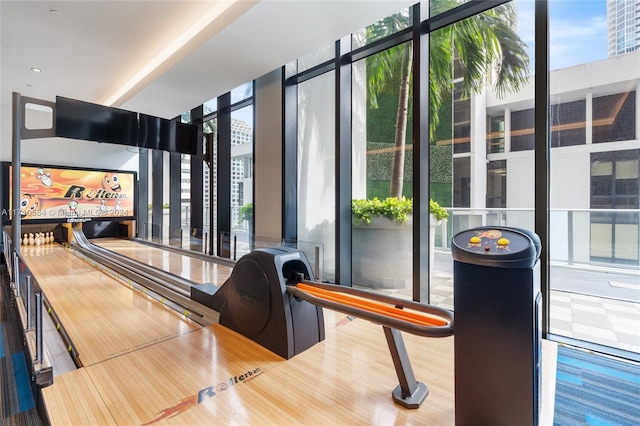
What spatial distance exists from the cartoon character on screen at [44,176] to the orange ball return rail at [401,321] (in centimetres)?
711

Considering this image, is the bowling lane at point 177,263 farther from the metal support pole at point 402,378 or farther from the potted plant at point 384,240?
the metal support pole at point 402,378

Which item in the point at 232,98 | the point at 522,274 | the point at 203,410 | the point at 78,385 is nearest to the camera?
the point at 522,274

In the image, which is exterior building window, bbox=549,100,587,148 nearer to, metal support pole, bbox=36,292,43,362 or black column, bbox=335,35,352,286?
black column, bbox=335,35,352,286

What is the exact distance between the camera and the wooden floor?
136 centimetres

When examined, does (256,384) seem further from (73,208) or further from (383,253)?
Result: (73,208)

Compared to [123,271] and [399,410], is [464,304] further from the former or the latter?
[123,271]

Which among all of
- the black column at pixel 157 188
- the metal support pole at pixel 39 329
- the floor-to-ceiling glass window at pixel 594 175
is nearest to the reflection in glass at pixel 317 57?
the floor-to-ceiling glass window at pixel 594 175

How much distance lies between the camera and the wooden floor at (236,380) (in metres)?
1.36

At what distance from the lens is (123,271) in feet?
13.4

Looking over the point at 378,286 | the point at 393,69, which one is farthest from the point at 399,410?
the point at 393,69

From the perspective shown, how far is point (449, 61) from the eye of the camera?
3316mm

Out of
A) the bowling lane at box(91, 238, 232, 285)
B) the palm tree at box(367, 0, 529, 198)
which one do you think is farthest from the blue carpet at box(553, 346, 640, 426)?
the bowling lane at box(91, 238, 232, 285)

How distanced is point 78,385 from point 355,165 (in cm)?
338

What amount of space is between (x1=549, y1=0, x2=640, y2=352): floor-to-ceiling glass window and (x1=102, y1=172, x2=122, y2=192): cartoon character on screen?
8123 mm
